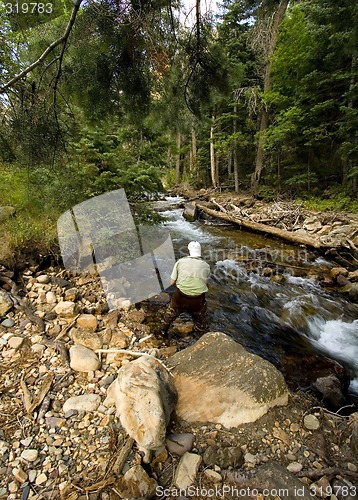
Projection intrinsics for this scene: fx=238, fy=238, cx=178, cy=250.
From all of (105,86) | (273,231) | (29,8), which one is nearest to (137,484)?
(105,86)

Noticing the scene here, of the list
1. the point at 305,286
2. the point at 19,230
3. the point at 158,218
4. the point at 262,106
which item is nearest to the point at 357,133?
the point at 262,106

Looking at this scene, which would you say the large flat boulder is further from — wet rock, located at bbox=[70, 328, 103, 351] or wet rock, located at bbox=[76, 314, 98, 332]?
wet rock, located at bbox=[76, 314, 98, 332]

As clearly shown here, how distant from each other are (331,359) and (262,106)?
14102 millimetres

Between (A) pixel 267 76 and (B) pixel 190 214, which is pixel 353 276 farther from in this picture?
(A) pixel 267 76

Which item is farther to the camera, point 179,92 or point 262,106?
point 262,106

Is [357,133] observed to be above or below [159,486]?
above

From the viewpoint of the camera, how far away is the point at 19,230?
14.0 ft

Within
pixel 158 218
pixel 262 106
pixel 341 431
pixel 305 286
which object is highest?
pixel 262 106

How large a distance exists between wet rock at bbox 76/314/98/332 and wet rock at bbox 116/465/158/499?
192cm

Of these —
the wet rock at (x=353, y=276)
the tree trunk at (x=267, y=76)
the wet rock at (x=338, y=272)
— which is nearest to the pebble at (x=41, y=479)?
the wet rock at (x=338, y=272)

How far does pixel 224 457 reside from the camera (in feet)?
5.87

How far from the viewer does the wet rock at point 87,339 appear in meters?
2.98

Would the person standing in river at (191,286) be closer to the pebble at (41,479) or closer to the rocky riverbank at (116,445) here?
the rocky riverbank at (116,445)

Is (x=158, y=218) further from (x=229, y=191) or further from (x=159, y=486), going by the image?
(x=229, y=191)
